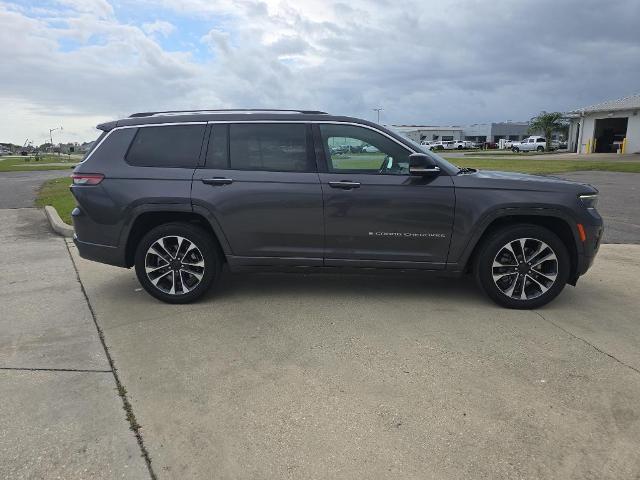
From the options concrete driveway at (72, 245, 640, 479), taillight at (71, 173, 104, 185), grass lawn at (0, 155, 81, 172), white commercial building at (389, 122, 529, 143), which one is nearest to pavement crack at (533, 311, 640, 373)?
concrete driveway at (72, 245, 640, 479)

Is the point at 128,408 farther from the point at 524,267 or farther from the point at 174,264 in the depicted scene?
the point at 524,267

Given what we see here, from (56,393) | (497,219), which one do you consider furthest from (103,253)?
(497,219)

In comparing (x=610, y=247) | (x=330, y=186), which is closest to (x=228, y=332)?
(x=330, y=186)

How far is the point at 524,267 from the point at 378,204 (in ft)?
4.87

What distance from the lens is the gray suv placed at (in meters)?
4.85

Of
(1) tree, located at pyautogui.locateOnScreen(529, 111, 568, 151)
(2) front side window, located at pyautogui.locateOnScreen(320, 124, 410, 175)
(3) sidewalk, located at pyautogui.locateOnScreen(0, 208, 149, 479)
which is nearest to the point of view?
(3) sidewalk, located at pyautogui.locateOnScreen(0, 208, 149, 479)

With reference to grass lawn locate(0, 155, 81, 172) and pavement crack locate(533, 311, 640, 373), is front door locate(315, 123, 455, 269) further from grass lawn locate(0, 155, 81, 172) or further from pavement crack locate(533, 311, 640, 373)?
grass lawn locate(0, 155, 81, 172)

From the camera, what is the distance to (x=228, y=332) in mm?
4445

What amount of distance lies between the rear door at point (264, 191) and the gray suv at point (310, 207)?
0.4 inches

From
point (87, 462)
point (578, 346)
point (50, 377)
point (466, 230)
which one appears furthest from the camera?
point (466, 230)

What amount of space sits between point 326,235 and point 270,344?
126 cm

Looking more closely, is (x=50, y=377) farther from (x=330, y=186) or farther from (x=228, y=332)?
(x=330, y=186)

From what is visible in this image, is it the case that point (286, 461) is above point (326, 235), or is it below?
below

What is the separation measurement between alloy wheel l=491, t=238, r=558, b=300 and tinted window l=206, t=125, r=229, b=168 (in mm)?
2723
